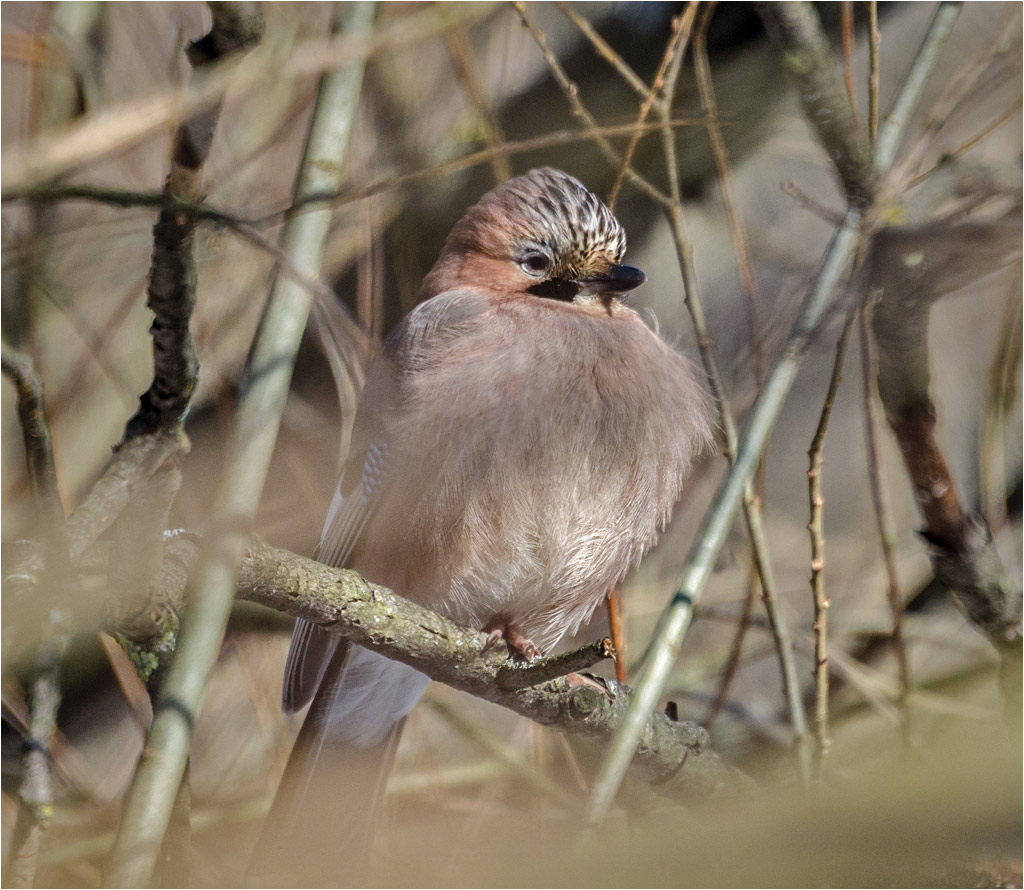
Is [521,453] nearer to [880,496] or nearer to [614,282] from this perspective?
[614,282]

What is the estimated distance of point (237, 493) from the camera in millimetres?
1960

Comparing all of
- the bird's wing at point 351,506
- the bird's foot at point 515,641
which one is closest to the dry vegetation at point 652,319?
the bird's wing at point 351,506

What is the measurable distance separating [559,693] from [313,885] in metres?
1.13

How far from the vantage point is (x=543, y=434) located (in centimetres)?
244

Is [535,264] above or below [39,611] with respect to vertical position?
above

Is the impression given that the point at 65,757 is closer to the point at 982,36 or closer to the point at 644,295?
the point at 644,295

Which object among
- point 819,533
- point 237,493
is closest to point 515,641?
point 819,533

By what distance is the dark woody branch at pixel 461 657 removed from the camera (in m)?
1.73

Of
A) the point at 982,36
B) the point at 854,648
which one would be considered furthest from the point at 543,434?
the point at 982,36

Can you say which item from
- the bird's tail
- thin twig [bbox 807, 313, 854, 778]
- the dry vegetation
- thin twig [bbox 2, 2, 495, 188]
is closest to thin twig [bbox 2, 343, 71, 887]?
the dry vegetation

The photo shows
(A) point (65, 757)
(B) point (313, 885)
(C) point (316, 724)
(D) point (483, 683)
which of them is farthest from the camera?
(A) point (65, 757)

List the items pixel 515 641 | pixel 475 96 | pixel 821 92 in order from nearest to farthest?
pixel 821 92 < pixel 515 641 < pixel 475 96

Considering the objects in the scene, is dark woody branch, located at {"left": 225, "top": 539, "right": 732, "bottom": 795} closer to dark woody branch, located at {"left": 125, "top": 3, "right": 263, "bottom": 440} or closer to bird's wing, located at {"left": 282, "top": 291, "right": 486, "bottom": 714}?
dark woody branch, located at {"left": 125, "top": 3, "right": 263, "bottom": 440}

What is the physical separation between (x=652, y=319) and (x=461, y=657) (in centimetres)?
137
